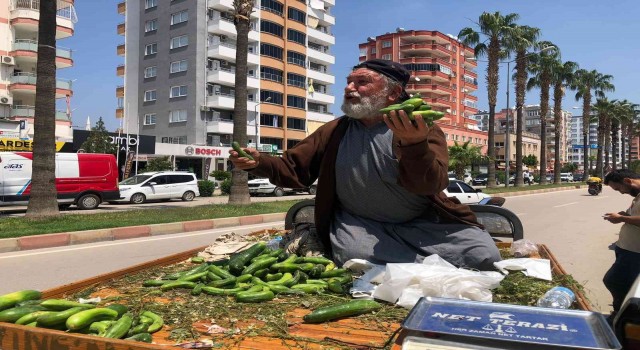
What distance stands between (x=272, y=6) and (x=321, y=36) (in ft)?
28.1

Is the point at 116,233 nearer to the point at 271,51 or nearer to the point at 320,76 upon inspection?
the point at 271,51

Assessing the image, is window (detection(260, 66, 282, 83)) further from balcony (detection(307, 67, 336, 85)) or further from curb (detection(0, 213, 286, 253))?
curb (detection(0, 213, 286, 253))

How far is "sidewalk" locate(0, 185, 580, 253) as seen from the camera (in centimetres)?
1021

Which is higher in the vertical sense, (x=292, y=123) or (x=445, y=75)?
(x=445, y=75)

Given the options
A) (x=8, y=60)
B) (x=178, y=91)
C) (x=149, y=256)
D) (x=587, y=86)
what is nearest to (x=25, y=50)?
(x=8, y=60)

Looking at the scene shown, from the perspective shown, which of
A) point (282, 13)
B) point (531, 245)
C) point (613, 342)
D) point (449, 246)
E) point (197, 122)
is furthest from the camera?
point (282, 13)

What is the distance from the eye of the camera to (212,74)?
1945 inches

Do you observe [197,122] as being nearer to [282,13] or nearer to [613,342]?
[282,13]

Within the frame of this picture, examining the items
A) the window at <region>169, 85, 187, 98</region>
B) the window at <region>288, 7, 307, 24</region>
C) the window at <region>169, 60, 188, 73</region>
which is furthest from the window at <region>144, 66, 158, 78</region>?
the window at <region>288, 7, 307, 24</region>

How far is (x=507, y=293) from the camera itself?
2621 mm

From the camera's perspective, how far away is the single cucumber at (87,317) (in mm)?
1979

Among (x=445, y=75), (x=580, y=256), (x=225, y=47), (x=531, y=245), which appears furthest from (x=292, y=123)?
(x=531, y=245)

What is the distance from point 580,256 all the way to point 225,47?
146ft

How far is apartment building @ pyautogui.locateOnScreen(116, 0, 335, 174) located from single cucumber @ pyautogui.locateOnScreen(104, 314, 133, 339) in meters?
42.9
